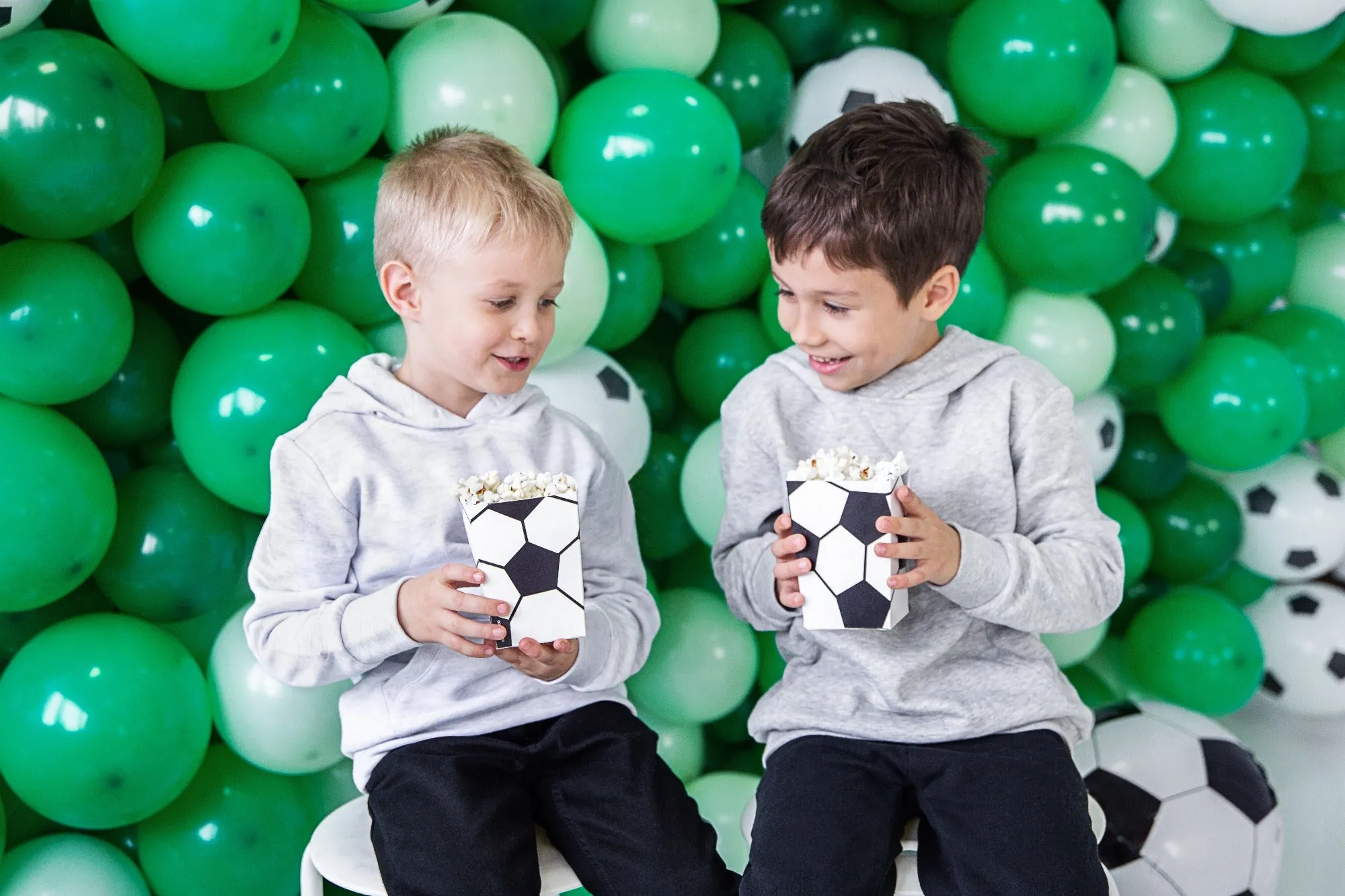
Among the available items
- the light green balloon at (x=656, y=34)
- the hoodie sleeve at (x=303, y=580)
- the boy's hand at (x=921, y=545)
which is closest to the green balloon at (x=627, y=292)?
the light green balloon at (x=656, y=34)

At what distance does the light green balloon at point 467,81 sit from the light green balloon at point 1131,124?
964 millimetres

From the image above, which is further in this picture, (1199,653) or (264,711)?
(1199,653)

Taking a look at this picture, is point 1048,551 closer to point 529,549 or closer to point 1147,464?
point 529,549

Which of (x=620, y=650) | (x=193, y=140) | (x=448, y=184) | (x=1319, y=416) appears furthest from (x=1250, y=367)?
(x=193, y=140)

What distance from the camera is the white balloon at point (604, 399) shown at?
182 centimetres

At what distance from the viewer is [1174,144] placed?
87.7 inches

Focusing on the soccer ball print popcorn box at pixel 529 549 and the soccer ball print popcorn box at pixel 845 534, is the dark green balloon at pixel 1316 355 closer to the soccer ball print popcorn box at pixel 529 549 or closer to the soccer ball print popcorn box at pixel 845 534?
the soccer ball print popcorn box at pixel 845 534

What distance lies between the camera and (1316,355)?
2395 millimetres

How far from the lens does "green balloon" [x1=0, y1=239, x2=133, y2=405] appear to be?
146 centimetres

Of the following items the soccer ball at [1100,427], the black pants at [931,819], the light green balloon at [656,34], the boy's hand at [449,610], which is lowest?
the soccer ball at [1100,427]

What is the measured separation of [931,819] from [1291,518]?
4.65 ft

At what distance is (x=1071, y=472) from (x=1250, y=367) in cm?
95

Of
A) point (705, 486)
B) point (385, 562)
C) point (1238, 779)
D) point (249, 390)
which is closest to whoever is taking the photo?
point (385, 562)

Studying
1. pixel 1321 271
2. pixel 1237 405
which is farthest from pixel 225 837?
pixel 1321 271
